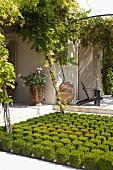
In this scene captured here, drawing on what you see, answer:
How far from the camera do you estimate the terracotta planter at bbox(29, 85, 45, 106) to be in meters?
10.8

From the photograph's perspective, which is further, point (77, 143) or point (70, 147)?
point (77, 143)

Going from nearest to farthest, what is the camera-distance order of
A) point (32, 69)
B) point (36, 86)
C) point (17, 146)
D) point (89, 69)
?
point (17, 146)
point (36, 86)
point (32, 69)
point (89, 69)

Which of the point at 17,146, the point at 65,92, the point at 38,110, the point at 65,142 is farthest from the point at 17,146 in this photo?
the point at 65,92

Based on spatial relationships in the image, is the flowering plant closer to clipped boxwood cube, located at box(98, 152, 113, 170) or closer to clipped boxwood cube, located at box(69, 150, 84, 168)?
clipped boxwood cube, located at box(69, 150, 84, 168)

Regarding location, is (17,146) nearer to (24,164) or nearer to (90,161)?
(24,164)

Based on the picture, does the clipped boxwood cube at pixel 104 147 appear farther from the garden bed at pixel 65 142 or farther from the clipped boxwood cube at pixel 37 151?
the clipped boxwood cube at pixel 37 151

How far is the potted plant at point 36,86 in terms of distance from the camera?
10773 mm

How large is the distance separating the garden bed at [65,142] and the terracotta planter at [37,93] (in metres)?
2.93

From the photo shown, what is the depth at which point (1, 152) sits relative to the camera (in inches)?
222

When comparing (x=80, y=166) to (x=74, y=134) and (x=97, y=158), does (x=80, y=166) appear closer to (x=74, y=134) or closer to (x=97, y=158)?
(x=97, y=158)

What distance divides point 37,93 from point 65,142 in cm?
533

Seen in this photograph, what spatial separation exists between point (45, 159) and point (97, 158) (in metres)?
1.05

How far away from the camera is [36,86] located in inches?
423

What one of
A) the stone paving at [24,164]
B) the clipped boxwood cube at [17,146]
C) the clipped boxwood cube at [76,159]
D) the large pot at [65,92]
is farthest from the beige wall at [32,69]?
the clipped boxwood cube at [76,159]
